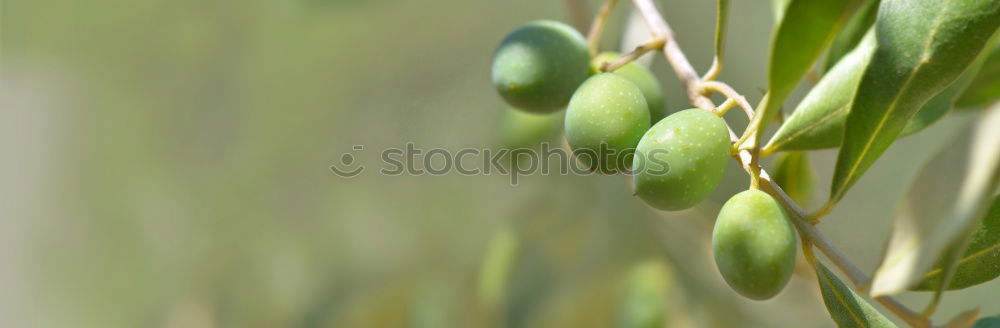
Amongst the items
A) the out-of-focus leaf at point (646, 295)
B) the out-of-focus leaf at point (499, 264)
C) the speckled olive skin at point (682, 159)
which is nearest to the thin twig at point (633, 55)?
the speckled olive skin at point (682, 159)

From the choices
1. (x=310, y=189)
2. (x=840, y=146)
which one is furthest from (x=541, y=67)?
(x=310, y=189)

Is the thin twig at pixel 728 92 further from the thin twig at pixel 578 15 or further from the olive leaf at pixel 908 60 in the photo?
the thin twig at pixel 578 15

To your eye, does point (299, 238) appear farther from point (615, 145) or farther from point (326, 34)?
point (615, 145)

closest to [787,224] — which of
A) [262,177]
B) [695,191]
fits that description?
[695,191]

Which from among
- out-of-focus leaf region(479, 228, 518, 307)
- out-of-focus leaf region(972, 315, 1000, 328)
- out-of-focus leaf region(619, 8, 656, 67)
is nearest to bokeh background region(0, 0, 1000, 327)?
out-of-focus leaf region(479, 228, 518, 307)

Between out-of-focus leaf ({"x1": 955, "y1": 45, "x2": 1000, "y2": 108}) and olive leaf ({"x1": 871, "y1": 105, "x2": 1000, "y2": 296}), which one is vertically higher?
olive leaf ({"x1": 871, "y1": 105, "x2": 1000, "y2": 296})

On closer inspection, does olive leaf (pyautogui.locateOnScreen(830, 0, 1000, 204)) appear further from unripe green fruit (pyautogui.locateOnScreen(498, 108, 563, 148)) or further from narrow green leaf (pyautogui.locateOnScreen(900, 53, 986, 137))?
unripe green fruit (pyautogui.locateOnScreen(498, 108, 563, 148))
